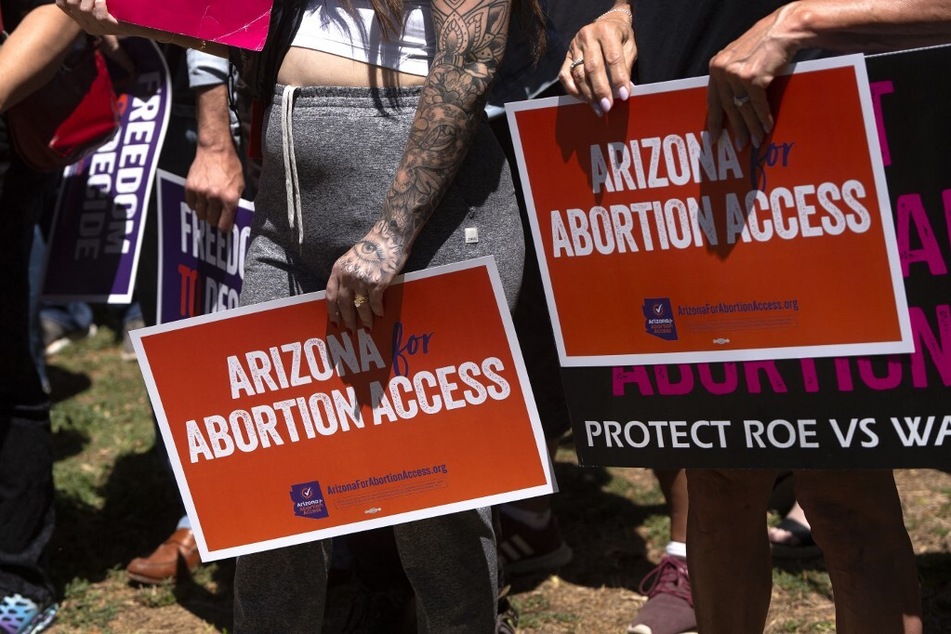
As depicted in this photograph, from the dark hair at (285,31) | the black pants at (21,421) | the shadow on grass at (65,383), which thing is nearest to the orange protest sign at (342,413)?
the dark hair at (285,31)

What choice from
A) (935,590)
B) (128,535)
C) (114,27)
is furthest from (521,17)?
(128,535)

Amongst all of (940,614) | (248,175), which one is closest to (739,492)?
(940,614)

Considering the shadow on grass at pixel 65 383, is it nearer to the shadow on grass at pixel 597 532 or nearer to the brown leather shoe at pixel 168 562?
the brown leather shoe at pixel 168 562

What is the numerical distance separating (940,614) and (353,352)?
70.3 inches

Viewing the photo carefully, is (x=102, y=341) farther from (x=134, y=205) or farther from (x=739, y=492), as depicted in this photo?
(x=739, y=492)

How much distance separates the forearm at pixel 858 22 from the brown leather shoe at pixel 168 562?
2378mm

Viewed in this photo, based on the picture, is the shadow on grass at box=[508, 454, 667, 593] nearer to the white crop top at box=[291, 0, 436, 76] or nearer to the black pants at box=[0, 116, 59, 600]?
the black pants at box=[0, 116, 59, 600]

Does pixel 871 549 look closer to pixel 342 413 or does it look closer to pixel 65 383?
pixel 342 413

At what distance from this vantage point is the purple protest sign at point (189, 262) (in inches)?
107

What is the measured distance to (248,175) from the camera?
2832 mm

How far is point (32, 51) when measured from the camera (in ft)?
8.62

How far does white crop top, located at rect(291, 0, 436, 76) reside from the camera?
199 cm

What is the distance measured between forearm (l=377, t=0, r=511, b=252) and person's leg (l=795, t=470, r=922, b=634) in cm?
84

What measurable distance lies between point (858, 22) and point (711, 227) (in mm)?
383
